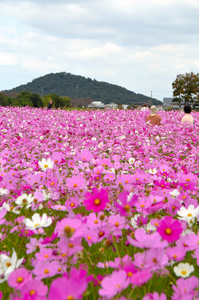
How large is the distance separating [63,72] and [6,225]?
9759 cm

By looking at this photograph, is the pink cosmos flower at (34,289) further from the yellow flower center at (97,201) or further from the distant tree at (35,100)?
the distant tree at (35,100)

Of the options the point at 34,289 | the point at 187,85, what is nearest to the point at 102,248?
the point at 34,289

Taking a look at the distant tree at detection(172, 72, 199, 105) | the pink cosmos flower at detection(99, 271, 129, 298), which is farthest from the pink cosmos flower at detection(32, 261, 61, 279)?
the distant tree at detection(172, 72, 199, 105)

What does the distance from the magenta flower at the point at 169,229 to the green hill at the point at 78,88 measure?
240ft

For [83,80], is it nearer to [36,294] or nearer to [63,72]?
[63,72]

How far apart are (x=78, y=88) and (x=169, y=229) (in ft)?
282

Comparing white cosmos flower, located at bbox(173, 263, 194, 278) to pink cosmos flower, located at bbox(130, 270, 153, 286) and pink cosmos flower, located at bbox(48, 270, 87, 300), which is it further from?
pink cosmos flower, located at bbox(48, 270, 87, 300)

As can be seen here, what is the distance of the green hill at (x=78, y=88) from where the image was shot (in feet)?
256

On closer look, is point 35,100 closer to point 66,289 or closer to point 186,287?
point 186,287

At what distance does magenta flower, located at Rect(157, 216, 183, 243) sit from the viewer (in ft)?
3.76

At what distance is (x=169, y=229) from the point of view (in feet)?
3.78

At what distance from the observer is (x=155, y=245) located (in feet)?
3.22

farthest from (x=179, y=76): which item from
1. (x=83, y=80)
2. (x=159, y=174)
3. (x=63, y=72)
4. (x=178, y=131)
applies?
(x=159, y=174)

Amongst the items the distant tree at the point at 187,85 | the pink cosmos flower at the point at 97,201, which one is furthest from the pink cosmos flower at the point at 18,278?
the distant tree at the point at 187,85
